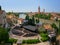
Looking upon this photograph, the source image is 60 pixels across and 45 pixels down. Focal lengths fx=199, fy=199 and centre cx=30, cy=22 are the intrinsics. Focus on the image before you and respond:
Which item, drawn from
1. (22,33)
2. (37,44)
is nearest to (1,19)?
(22,33)

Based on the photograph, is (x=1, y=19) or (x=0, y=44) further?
(x=1, y=19)

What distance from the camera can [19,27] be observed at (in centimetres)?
2347

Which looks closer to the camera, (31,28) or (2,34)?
(2,34)

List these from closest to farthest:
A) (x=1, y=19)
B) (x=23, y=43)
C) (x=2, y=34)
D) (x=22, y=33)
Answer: (x=2, y=34), (x=23, y=43), (x=22, y=33), (x=1, y=19)

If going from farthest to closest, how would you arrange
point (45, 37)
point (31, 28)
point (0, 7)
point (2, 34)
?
1. point (0, 7)
2. point (31, 28)
3. point (45, 37)
4. point (2, 34)

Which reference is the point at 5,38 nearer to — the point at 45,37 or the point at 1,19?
the point at 45,37

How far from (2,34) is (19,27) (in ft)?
31.3

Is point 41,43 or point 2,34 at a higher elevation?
point 2,34

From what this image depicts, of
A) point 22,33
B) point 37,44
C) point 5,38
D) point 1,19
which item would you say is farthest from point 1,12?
point 5,38

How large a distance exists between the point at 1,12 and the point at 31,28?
5.80 meters

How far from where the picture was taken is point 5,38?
46.4ft

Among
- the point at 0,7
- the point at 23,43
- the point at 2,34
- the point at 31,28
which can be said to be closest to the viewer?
the point at 2,34

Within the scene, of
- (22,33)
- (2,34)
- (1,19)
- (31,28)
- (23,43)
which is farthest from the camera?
(1,19)

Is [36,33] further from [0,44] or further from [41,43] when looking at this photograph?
[0,44]
